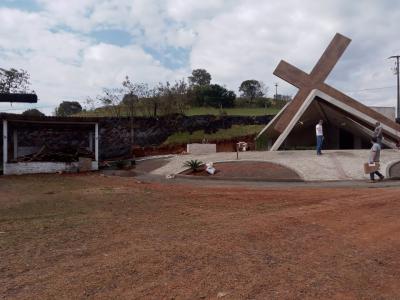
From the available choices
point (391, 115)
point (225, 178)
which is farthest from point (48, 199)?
point (391, 115)

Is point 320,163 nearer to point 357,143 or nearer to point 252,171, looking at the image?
point 252,171

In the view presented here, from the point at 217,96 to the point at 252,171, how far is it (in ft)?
107

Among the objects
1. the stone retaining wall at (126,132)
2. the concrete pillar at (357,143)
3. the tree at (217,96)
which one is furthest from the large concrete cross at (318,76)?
the tree at (217,96)

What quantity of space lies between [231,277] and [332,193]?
26.2ft

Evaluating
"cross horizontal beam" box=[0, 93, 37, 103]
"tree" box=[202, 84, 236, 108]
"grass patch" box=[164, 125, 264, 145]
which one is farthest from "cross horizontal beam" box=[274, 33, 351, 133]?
"tree" box=[202, 84, 236, 108]

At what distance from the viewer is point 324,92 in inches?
918

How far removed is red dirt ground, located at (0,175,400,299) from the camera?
4441 millimetres

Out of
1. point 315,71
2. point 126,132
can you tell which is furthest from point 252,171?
point 126,132

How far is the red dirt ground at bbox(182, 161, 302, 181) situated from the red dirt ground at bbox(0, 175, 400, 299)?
603cm

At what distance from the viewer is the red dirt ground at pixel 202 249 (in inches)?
175

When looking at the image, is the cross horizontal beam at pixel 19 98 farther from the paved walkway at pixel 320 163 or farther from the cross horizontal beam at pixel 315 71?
the cross horizontal beam at pixel 315 71

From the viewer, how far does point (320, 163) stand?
18.2 metres

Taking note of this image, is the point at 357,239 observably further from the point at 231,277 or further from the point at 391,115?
the point at 391,115

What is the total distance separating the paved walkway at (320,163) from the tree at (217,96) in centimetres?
2588
